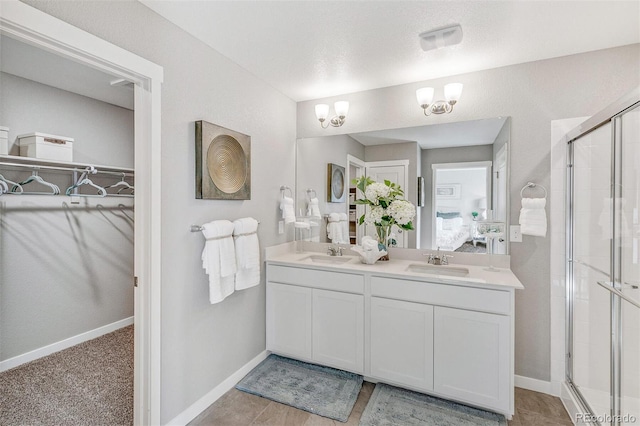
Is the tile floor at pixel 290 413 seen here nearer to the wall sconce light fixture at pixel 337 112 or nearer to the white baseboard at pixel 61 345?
the white baseboard at pixel 61 345

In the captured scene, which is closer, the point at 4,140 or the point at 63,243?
the point at 4,140

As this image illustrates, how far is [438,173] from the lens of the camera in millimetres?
2623

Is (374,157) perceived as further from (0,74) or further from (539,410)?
(0,74)

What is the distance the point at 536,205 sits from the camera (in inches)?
85.6

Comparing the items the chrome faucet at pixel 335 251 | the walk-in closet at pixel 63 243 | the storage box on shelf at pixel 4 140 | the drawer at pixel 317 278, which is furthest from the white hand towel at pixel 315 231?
the storage box on shelf at pixel 4 140

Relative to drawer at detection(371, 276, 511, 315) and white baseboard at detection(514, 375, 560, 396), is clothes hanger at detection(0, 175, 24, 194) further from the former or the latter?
white baseboard at detection(514, 375, 560, 396)

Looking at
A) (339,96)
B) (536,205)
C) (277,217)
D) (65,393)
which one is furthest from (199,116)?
(536,205)

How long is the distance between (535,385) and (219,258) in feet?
8.11

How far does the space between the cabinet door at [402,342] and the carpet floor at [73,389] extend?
5.60ft

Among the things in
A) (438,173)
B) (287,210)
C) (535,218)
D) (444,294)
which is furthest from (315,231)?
(535,218)

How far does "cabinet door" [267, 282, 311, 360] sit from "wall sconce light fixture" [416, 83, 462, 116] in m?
1.79

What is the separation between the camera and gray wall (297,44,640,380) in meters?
2.10

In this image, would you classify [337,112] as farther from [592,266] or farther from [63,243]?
[63,243]

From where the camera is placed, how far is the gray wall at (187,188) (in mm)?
1632
